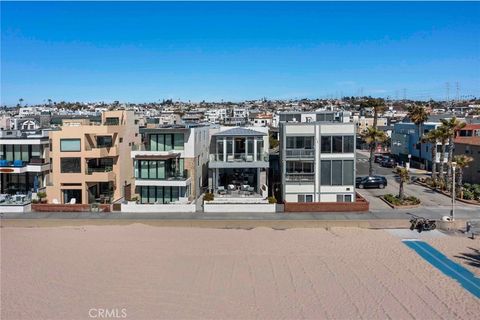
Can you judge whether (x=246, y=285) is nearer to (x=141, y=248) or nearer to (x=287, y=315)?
(x=287, y=315)

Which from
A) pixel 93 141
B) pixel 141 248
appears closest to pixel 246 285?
pixel 141 248

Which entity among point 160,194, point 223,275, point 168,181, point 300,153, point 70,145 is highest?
point 70,145

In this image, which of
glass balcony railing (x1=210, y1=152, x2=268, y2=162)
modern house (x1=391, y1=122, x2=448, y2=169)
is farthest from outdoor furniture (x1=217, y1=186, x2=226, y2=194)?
modern house (x1=391, y1=122, x2=448, y2=169)

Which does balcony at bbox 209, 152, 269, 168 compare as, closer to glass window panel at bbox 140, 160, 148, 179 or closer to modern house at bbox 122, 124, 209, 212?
modern house at bbox 122, 124, 209, 212

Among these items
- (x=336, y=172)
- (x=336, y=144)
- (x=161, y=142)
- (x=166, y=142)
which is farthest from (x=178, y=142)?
(x=336, y=172)

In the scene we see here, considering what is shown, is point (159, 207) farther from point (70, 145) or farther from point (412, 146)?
point (412, 146)
